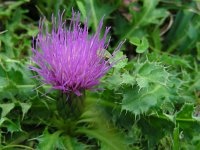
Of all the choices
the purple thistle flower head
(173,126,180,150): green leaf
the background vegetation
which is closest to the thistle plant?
the purple thistle flower head

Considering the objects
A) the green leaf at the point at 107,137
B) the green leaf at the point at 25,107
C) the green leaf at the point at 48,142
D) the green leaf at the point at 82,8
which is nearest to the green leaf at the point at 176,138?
the green leaf at the point at 107,137

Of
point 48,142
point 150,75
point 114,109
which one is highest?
point 150,75

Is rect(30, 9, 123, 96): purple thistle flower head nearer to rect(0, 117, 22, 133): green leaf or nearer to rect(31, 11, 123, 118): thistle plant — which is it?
rect(31, 11, 123, 118): thistle plant

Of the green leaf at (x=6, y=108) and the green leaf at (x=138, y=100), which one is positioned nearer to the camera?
the green leaf at (x=138, y=100)

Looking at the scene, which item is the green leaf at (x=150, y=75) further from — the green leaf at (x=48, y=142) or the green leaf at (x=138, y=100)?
the green leaf at (x=48, y=142)

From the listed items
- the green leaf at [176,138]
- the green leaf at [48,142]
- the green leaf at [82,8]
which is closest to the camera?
the green leaf at [176,138]

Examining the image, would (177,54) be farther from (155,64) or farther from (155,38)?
(155,64)

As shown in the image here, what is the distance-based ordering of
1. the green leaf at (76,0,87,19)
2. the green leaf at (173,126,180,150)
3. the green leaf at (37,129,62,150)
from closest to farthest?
the green leaf at (173,126,180,150) → the green leaf at (37,129,62,150) → the green leaf at (76,0,87,19)

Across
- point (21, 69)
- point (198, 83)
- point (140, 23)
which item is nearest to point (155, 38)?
point (140, 23)

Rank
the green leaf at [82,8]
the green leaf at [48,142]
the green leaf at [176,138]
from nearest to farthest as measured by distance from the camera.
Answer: the green leaf at [176,138]
the green leaf at [48,142]
the green leaf at [82,8]

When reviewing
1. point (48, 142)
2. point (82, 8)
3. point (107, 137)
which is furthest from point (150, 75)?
point (82, 8)

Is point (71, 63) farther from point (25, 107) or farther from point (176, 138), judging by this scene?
point (176, 138)
